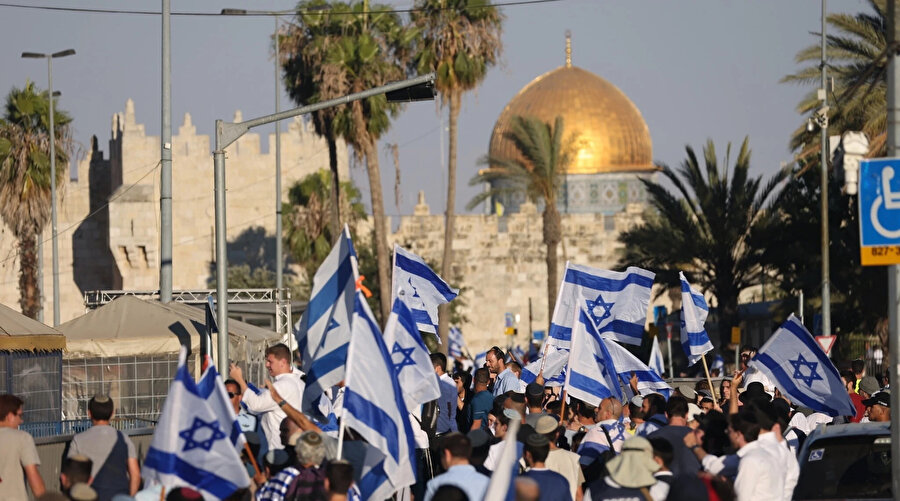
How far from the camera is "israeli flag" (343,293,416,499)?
7.62 meters

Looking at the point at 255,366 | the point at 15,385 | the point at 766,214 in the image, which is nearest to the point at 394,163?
the point at 766,214

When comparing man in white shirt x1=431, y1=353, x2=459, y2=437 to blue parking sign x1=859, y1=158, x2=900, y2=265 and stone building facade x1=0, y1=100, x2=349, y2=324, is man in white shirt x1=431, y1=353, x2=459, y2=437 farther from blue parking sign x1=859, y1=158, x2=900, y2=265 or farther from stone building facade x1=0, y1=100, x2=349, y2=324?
stone building facade x1=0, y1=100, x2=349, y2=324

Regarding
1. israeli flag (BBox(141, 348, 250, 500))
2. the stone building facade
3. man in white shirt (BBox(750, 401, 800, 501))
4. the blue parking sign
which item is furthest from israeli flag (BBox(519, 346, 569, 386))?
the stone building facade

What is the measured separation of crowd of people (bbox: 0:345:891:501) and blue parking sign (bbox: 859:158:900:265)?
1221mm

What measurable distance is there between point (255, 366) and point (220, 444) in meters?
13.0

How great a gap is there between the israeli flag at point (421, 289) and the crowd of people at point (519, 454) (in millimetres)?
2399

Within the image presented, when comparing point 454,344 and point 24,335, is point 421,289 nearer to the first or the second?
point 24,335

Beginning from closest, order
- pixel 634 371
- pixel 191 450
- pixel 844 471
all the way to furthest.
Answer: pixel 191 450 → pixel 844 471 → pixel 634 371

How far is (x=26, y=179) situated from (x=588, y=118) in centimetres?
3418

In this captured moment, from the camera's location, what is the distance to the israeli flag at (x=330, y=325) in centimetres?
862

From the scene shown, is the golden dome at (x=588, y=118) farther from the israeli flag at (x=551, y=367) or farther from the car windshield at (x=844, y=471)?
the car windshield at (x=844, y=471)

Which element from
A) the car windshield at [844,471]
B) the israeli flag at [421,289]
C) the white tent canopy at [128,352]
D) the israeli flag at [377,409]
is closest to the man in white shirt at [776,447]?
the car windshield at [844,471]

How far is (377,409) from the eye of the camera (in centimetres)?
766

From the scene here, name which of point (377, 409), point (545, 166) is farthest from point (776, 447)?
point (545, 166)
